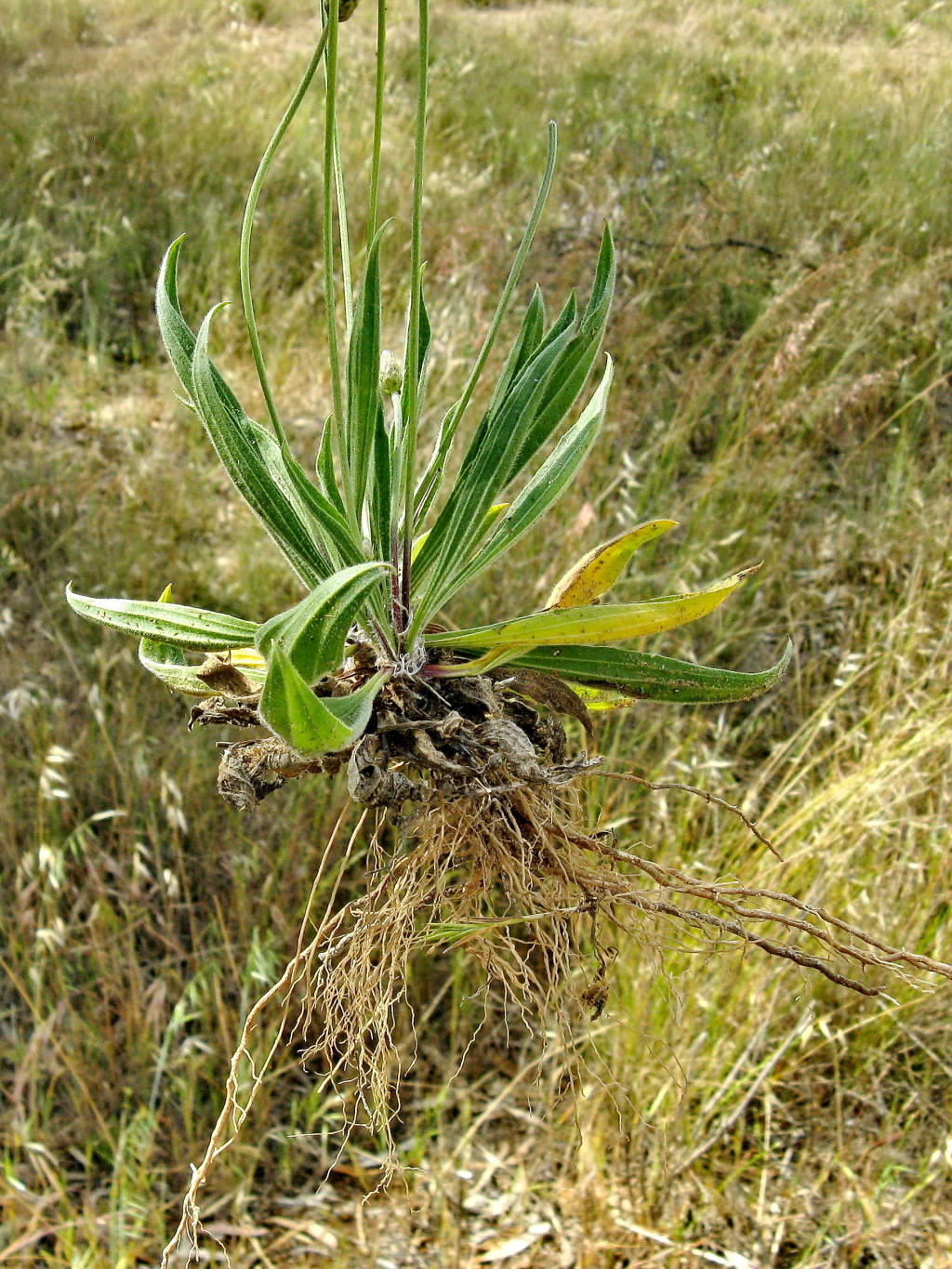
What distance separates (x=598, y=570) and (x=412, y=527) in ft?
0.44


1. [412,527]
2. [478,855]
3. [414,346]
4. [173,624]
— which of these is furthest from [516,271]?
[478,855]

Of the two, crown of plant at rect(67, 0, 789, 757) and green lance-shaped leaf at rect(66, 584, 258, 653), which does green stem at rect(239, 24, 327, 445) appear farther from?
green lance-shaped leaf at rect(66, 584, 258, 653)

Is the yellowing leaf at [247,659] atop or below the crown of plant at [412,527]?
below

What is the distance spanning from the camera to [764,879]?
1.90 metres

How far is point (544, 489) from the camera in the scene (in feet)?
2.29

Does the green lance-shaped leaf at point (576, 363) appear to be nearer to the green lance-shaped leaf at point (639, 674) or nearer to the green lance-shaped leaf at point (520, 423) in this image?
the green lance-shaped leaf at point (520, 423)

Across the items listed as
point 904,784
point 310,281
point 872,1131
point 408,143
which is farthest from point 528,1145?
point 408,143

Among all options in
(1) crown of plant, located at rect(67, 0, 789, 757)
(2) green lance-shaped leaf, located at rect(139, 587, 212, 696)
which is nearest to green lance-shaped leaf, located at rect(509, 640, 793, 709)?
(1) crown of plant, located at rect(67, 0, 789, 757)

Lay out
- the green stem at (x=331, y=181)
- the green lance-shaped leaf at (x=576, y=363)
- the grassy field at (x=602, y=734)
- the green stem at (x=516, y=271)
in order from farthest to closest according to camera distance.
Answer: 1. the grassy field at (x=602, y=734)
2. the green lance-shaped leaf at (x=576, y=363)
3. the green stem at (x=516, y=271)
4. the green stem at (x=331, y=181)

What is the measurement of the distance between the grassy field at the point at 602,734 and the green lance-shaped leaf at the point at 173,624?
379mm

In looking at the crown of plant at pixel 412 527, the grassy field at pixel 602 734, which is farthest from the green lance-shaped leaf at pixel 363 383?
the grassy field at pixel 602 734

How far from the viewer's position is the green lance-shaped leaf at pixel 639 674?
2.08 feet

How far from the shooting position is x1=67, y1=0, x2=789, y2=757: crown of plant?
23.9 inches

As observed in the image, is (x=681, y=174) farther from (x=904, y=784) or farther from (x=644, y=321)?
(x=904, y=784)
